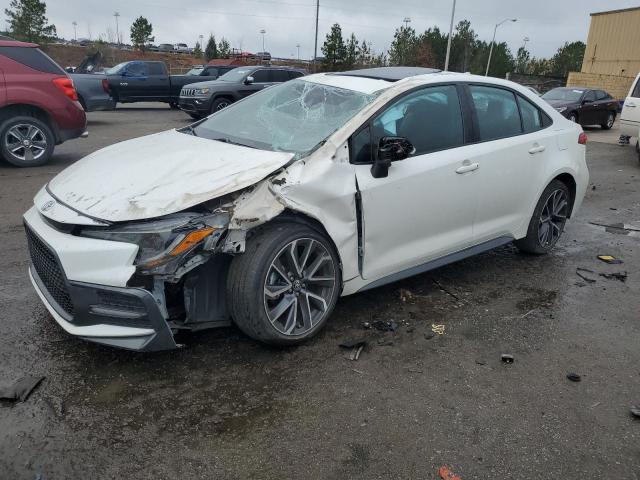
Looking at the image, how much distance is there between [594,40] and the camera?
40469mm

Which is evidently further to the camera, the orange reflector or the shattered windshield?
the shattered windshield

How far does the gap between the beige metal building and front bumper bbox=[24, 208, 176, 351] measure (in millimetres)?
39640

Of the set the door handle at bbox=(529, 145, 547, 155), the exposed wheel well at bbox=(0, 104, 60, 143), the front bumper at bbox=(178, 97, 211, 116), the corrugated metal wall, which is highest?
the corrugated metal wall

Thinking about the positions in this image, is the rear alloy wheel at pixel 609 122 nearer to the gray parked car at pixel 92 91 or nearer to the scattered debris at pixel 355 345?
the gray parked car at pixel 92 91

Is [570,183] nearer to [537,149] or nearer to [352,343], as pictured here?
[537,149]

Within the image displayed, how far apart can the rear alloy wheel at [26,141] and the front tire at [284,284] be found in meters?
6.99

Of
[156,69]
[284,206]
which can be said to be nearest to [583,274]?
[284,206]

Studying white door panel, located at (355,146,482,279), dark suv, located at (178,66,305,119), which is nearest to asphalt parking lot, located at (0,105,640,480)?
white door panel, located at (355,146,482,279)

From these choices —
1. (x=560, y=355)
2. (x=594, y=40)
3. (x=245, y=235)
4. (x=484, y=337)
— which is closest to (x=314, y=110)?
(x=245, y=235)

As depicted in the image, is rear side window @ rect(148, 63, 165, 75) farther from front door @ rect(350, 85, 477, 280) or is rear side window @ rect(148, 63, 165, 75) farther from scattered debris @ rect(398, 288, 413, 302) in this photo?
scattered debris @ rect(398, 288, 413, 302)

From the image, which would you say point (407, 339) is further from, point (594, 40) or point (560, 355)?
point (594, 40)

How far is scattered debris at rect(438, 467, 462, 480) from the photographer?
240 cm

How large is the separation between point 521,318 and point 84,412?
118 inches

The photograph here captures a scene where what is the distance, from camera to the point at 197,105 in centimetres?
1573
